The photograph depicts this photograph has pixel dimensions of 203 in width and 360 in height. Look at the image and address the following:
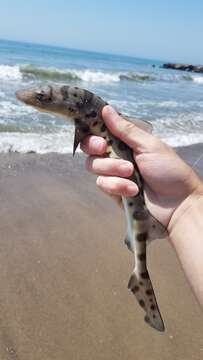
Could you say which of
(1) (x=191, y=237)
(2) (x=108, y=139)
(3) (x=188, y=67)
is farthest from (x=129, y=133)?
(3) (x=188, y=67)

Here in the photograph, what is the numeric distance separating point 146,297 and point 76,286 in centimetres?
184

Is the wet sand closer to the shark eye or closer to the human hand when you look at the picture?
the human hand

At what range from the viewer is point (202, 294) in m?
2.84

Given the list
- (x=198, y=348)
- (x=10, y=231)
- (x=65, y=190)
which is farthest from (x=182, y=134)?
(x=198, y=348)

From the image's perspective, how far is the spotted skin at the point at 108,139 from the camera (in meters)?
2.71

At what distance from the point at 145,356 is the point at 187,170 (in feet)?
5.28

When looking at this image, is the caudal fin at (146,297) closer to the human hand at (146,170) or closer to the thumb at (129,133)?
the human hand at (146,170)

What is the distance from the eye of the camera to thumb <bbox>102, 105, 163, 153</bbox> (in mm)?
2840

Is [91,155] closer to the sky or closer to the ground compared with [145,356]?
closer to the sky

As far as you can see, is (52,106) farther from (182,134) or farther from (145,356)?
(182,134)

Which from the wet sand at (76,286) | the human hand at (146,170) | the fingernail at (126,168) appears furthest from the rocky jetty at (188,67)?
the fingernail at (126,168)

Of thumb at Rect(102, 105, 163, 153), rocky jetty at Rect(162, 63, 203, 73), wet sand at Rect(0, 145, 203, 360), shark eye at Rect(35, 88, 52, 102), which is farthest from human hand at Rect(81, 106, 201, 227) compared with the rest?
rocky jetty at Rect(162, 63, 203, 73)

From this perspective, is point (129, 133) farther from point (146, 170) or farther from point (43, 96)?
point (43, 96)

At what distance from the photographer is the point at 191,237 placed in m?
3.08
